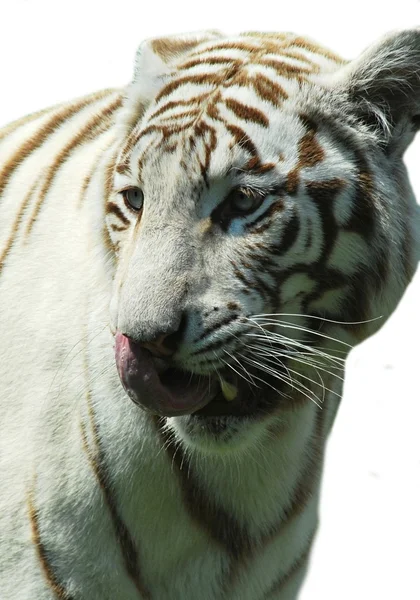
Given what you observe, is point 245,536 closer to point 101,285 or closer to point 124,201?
point 101,285

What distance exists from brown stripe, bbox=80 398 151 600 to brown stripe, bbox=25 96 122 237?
1.83 feet

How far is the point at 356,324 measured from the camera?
7.51 feet

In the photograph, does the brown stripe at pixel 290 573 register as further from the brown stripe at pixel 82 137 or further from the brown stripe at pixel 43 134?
the brown stripe at pixel 43 134

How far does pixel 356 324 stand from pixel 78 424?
0.61 metres

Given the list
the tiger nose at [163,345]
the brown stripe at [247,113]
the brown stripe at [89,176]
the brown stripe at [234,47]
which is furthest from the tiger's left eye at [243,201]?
the brown stripe at [89,176]

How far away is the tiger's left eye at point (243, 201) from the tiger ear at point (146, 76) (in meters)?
0.34

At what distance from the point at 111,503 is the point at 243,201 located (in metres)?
0.74

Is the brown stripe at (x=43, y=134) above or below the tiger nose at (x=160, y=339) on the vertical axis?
above

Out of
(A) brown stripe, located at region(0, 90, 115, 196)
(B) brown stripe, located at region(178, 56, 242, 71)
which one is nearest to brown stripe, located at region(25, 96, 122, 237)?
(A) brown stripe, located at region(0, 90, 115, 196)

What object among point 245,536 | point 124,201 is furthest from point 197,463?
point 124,201

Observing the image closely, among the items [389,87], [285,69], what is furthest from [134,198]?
[389,87]

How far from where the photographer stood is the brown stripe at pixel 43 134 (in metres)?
2.82

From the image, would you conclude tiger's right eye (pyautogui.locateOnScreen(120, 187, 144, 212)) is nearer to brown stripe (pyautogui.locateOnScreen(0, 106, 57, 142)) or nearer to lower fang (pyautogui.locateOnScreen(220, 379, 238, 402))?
lower fang (pyautogui.locateOnScreen(220, 379, 238, 402))

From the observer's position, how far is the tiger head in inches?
78.7
